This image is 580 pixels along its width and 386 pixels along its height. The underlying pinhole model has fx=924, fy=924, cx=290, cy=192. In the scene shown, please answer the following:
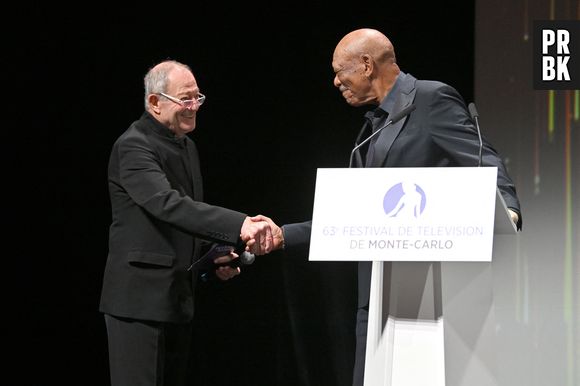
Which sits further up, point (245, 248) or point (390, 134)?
point (390, 134)

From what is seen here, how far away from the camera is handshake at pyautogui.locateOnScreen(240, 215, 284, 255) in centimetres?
318

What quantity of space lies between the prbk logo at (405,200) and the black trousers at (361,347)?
1.69ft

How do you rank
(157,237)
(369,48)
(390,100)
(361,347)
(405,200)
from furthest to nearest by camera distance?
(157,237)
(369,48)
(390,100)
(361,347)
(405,200)

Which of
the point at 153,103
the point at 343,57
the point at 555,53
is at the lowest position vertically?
the point at 153,103

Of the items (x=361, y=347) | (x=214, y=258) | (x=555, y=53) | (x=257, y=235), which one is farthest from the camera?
(x=555, y=53)

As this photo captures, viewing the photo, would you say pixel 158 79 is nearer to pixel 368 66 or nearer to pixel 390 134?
pixel 368 66

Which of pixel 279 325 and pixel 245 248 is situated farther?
pixel 279 325

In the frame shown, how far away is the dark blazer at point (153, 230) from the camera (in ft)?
9.85

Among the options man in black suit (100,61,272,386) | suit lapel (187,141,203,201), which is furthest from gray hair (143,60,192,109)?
suit lapel (187,141,203,201)

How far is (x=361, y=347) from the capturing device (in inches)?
96.3

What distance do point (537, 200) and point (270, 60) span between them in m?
1.41

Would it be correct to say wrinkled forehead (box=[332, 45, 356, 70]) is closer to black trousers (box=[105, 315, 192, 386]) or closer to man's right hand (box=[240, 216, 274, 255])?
man's right hand (box=[240, 216, 274, 255])

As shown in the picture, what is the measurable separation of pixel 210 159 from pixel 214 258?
1.15 meters

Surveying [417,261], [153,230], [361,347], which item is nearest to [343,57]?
[153,230]
